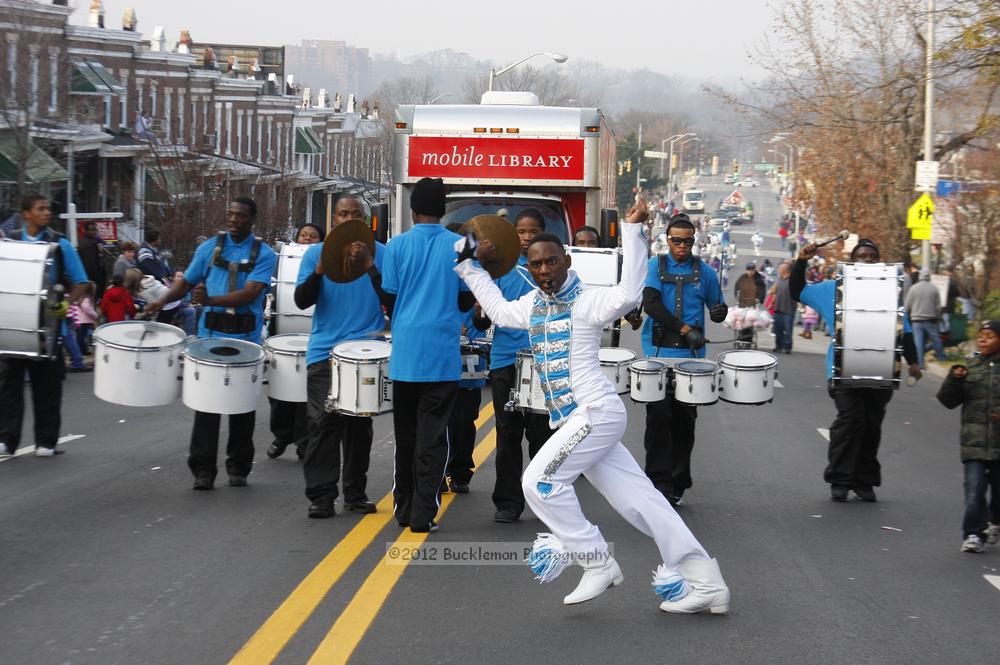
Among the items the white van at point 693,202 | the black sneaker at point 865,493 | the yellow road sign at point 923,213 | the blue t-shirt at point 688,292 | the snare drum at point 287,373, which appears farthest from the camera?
the white van at point 693,202

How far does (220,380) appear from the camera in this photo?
9352mm

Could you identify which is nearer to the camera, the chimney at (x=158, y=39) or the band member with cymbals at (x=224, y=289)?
the band member with cymbals at (x=224, y=289)

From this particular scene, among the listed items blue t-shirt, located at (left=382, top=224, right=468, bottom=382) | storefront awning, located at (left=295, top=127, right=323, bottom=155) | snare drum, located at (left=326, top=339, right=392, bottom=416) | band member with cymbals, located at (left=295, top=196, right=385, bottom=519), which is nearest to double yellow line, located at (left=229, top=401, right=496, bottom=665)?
band member with cymbals, located at (left=295, top=196, right=385, bottom=519)

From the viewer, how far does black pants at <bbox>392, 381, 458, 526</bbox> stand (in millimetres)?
8453

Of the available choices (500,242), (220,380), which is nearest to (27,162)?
(220,380)

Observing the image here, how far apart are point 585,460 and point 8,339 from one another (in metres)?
6.15

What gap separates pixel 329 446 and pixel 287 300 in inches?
107

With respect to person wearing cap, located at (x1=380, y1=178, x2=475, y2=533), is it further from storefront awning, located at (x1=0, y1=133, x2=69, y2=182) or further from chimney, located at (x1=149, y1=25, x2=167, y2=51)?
chimney, located at (x1=149, y1=25, x2=167, y2=51)

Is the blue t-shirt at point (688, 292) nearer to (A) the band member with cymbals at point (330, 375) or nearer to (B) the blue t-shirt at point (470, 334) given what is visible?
(B) the blue t-shirt at point (470, 334)

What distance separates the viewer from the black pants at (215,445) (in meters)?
9.88

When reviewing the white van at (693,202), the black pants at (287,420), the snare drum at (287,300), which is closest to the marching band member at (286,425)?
the black pants at (287,420)

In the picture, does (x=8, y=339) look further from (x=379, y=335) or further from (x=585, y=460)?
(x=585, y=460)

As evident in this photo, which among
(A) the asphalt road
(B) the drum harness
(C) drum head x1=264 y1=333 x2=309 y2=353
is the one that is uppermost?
(B) the drum harness

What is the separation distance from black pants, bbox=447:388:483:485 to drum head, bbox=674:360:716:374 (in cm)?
166
